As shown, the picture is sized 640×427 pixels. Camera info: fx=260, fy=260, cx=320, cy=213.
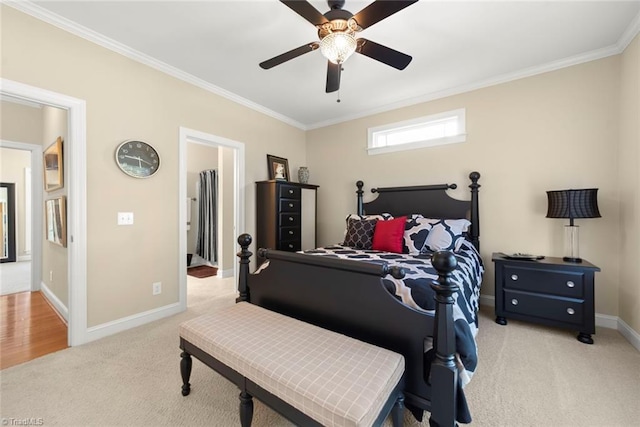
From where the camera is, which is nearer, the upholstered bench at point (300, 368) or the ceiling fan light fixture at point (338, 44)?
the upholstered bench at point (300, 368)

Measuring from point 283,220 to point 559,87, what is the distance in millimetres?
3564

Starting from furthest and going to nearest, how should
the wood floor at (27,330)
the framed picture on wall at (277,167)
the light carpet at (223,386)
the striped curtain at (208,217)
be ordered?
1. the striped curtain at (208,217)
2. the framed picture on wall at (277,167)
3. the wood floor at (27,330)
4. the light carpet at (223,386)

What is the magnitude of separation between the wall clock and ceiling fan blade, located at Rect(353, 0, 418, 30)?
7.78ft

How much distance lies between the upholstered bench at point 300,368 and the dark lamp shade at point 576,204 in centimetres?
240

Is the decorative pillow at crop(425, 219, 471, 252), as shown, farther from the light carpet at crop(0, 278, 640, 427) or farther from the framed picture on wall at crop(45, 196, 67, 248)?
the framed picture on wall at crop(45, 196, 67, 248)

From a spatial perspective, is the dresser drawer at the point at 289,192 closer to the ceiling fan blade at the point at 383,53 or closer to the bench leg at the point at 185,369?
the ceiling fan blade at the point at 383,53

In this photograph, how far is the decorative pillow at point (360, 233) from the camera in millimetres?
3082

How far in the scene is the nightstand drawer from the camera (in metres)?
2.34

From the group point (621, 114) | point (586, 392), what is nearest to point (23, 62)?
point (586, 392)

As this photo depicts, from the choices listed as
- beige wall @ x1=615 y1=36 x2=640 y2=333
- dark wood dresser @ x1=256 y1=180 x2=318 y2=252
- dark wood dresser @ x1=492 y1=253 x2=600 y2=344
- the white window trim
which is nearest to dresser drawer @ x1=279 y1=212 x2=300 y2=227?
dark wood dresser @ x1=256 y1=180 x2=318 y2=252

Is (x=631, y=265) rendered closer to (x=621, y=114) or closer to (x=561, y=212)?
(x=561, y=212)

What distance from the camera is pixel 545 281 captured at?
248 centimetres

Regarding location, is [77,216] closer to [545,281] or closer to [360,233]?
[360,233]

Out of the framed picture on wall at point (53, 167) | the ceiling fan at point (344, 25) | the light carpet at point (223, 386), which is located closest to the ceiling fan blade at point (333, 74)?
the ceiling fan at point (344, 25)
